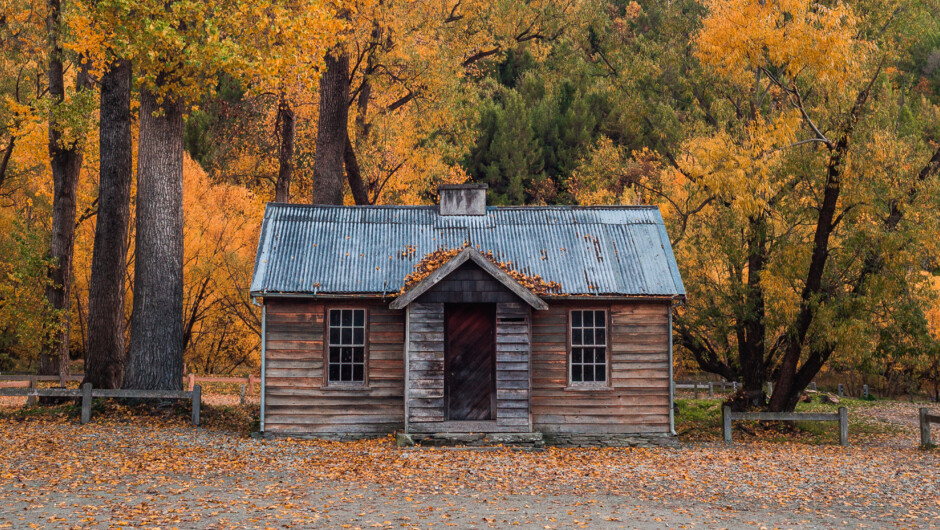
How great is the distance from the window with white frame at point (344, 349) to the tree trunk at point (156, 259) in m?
3.75

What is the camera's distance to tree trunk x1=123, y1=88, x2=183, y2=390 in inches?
719

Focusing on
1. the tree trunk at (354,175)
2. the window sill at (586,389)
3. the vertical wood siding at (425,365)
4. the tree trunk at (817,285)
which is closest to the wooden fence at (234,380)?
the tree trunk at (354,175)

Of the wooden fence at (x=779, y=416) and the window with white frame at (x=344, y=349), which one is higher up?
the window with white frame at (x=344, y=349)

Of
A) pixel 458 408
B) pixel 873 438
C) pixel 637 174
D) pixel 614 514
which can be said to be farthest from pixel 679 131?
pixel 614 514

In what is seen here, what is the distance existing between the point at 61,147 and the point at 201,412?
8854 millimetres

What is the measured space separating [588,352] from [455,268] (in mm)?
3347

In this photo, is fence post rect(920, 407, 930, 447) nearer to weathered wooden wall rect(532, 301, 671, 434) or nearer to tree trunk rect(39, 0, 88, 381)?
weathered wooden wall rect(532, 301, 671, 434)

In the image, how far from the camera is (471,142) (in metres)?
29.3

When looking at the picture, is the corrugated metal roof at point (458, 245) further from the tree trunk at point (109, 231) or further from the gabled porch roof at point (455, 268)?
the tree trunk at point (109, 231)

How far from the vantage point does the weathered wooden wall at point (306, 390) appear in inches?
669

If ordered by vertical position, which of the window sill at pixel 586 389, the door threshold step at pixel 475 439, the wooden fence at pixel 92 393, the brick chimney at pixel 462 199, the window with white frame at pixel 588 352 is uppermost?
the brick chimney at pixel 462 199

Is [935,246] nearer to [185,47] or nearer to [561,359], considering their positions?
[561,359]

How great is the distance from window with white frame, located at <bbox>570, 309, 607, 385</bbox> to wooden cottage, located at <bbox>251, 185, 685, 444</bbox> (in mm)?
24

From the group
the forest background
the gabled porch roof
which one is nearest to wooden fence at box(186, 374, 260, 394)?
the forest background
